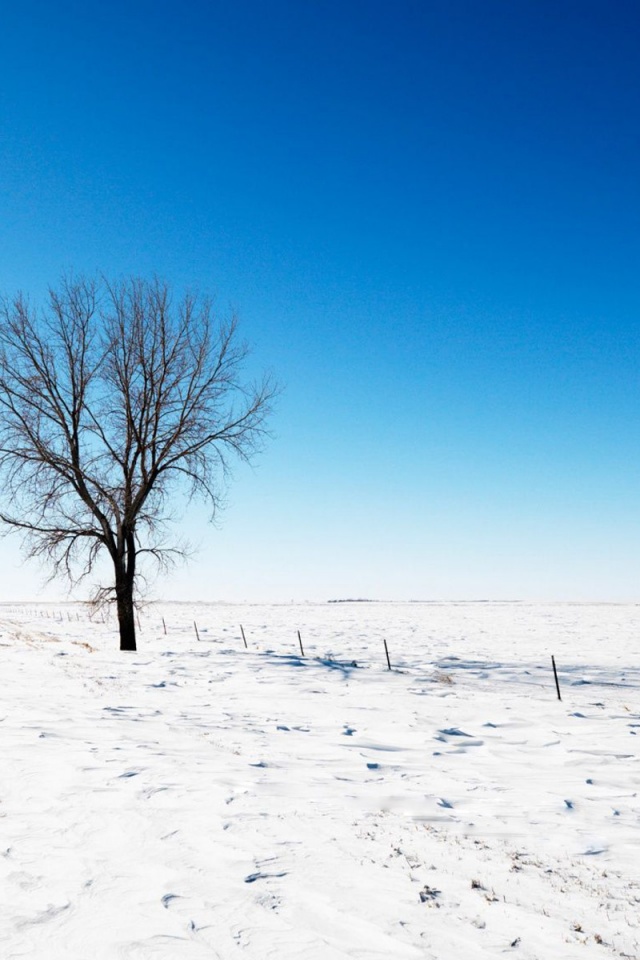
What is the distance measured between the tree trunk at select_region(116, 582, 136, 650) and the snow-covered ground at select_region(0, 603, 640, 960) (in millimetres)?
6674

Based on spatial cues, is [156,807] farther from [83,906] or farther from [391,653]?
[391,653]

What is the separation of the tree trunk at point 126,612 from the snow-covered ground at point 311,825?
6.67m

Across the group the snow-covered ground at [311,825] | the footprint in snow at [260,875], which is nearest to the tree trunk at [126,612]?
the snow-covered ground at [311,825]

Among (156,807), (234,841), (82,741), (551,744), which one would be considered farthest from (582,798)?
(82,741)

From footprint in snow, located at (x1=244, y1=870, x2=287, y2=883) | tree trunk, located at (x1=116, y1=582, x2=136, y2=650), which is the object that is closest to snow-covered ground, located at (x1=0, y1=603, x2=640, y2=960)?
footprint in snow, located at (x1=244, y1=870, x2=287, y2=883)

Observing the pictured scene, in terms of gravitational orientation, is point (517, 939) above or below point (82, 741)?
below

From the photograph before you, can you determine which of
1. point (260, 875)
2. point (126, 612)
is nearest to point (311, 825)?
point (260, 875)

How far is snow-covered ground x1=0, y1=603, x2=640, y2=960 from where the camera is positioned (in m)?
3.65

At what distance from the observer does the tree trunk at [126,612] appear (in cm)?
1983

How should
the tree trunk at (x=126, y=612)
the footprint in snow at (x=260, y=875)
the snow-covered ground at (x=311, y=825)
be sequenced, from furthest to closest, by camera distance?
the tree trunk at (x=126, y=612) < the footprint in snow at (x=260, y=875) < the snow-covered ground at (x=311, y=825)

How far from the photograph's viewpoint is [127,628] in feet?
66.0

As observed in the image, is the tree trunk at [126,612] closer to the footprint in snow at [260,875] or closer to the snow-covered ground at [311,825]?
the snow-covered ground at [311,825]

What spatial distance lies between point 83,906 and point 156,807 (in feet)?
6.16

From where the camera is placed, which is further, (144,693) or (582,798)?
(144,693)
